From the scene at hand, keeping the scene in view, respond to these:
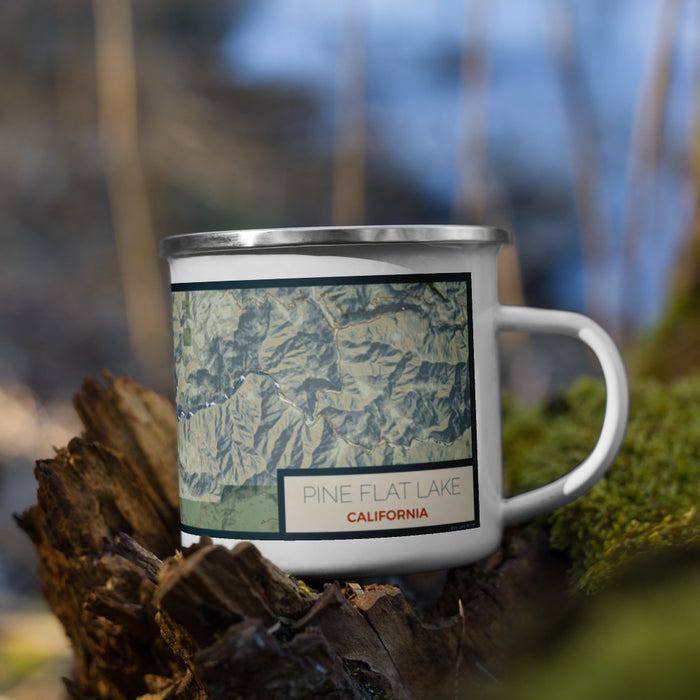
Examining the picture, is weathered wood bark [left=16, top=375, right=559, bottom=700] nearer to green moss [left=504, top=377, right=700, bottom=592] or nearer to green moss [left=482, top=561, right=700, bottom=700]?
green moss [left=504, top=377, right=700, bottom=592]

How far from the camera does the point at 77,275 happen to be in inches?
192

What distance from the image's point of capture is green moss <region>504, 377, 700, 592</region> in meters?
0.81

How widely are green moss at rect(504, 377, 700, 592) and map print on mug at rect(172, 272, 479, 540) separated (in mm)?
191

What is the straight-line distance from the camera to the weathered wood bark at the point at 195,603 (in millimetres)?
575

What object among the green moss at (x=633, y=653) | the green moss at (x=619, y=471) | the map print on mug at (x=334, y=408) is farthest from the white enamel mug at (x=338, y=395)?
the green moss at (x=633, y=653)

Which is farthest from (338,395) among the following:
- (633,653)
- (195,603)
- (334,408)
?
(633,653)

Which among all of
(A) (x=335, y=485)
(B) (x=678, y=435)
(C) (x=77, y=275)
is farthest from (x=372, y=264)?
(C) (x=77, y=275)

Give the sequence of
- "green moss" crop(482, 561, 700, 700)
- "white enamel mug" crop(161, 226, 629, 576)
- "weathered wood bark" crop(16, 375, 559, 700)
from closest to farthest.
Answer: "green moss" crop(482, 561, 700, 700)
"weathered wood bark" crop(16, 375, 559, 700)
"white enamel mug" crop(161, 226, 629, 576)

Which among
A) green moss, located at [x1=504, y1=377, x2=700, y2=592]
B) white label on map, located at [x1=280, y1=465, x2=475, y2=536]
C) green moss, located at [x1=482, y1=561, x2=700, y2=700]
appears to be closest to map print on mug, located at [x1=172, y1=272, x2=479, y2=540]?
white label on map, located at [x1=280, y1=465, x2=475, y2=536]

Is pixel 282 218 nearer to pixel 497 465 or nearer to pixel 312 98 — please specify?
pixel 312 98

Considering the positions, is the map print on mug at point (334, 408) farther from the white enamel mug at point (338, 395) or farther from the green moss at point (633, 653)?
the green moss at point (633, 653)

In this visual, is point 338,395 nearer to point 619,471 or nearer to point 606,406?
point 606,406

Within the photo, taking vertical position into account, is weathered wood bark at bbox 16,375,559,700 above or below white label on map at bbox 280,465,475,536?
below

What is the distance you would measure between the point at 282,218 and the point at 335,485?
15.1 feet
